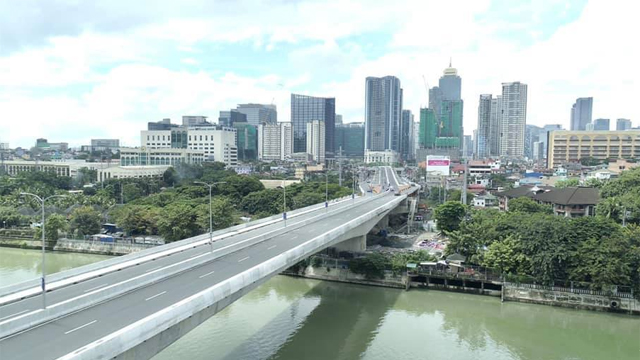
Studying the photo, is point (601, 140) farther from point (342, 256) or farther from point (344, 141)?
point (344, 141)

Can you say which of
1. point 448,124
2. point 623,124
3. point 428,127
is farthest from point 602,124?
point 428,127

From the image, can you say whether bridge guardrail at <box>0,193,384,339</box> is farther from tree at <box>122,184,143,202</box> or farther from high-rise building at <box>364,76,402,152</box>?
high-rise building at <box>364,76,402,152</box>

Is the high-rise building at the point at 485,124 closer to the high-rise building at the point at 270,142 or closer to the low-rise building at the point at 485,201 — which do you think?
the high-rise building at the point at 270,142

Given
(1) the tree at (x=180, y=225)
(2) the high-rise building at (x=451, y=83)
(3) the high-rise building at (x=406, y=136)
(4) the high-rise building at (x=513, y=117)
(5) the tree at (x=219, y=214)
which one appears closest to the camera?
(1) the tree at (x=180, y=225)

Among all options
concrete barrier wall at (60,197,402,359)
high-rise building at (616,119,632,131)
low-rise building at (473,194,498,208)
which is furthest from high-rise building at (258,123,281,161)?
high-rise building at (616,119,632,131)

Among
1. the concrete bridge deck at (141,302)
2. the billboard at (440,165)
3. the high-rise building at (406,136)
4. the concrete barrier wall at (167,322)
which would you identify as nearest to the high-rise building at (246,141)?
the billboard at (440,165)
